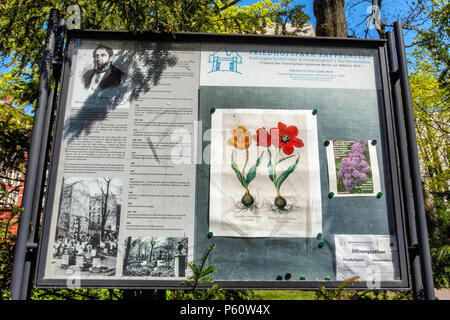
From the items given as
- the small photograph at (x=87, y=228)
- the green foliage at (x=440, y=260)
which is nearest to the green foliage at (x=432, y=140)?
the green foliage at (x=440, y=260)

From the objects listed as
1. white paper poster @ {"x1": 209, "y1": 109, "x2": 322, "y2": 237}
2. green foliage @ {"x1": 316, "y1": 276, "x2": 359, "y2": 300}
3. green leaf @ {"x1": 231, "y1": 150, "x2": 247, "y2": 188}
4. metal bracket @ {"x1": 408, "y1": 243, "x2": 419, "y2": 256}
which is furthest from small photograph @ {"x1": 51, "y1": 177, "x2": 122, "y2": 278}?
metal bracket @ {"x1": 408, "y1": 243, "x2": 419, "y2": 256}

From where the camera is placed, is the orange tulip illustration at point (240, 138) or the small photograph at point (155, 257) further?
the orange tulip illustration at point (240, 138)

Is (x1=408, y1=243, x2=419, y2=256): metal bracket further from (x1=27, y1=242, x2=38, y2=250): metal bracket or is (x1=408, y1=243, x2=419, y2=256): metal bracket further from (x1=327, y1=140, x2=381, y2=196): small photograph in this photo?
(x1=27, y1=242, x2=38, y2=250): metal bracket

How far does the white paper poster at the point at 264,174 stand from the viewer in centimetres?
225

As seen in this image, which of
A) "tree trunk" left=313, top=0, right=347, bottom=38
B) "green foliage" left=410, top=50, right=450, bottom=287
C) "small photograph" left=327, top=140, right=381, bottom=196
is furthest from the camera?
"green foliage" left=410, top=50, right=450, bottom=287

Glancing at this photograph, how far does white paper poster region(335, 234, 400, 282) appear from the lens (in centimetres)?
219

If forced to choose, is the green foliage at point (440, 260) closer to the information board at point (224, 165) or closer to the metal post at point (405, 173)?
the metal post at point (405, 173)

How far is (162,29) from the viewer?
2.66 meters

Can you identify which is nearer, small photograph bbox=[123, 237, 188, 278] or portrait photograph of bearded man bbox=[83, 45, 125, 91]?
small photograph bbox=[123, 237, 188, 278]

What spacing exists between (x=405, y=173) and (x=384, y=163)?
6.1 inches

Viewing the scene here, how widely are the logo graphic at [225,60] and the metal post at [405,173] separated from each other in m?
1.19

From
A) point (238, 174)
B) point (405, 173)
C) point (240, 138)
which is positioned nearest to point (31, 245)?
point (238, 174)

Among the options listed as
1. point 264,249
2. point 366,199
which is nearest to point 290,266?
point 264,249

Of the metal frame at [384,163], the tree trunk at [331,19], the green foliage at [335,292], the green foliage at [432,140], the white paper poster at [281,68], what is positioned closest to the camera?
the green foliage at [335,292]
